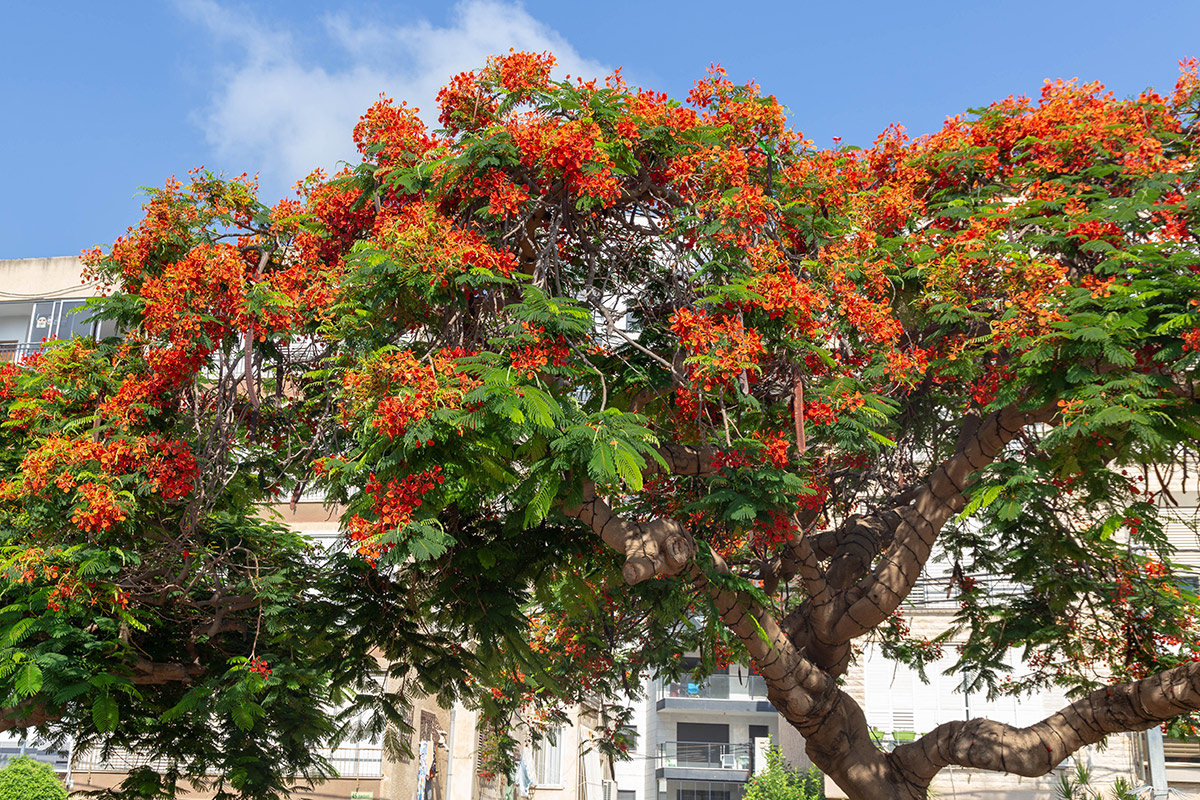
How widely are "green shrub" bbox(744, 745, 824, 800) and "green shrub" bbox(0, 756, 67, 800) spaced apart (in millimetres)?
15443

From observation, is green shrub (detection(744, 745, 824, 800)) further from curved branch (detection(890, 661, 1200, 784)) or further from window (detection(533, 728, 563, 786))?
curved branch (detection(890, 661, 1200, 784))

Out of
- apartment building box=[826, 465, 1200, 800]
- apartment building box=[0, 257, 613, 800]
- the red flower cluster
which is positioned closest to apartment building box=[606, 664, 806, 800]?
apartment building box=[0, 257, 613, 800]

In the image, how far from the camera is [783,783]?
2433 centimetres

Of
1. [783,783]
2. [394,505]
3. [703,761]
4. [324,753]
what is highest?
[394,505]

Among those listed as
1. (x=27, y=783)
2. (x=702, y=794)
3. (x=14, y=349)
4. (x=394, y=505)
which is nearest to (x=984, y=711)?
(x=27, y=783)

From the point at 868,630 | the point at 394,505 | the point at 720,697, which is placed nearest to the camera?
the point at 394,505

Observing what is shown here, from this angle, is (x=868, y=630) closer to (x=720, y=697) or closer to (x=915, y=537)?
(x=915, y=537)

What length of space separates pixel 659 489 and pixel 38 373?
598 cm

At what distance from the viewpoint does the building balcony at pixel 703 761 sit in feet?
124

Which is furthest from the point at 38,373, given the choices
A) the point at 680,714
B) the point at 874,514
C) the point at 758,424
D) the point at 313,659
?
the point at 680,714

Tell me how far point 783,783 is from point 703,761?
15717 millimetres

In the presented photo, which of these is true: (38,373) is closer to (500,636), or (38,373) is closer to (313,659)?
(313,659)

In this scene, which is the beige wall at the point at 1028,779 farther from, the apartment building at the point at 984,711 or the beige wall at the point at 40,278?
the beige wall at the point at 40,278

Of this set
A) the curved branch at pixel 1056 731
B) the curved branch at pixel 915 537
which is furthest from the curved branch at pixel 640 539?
the curved branch at pixel 1056 731
